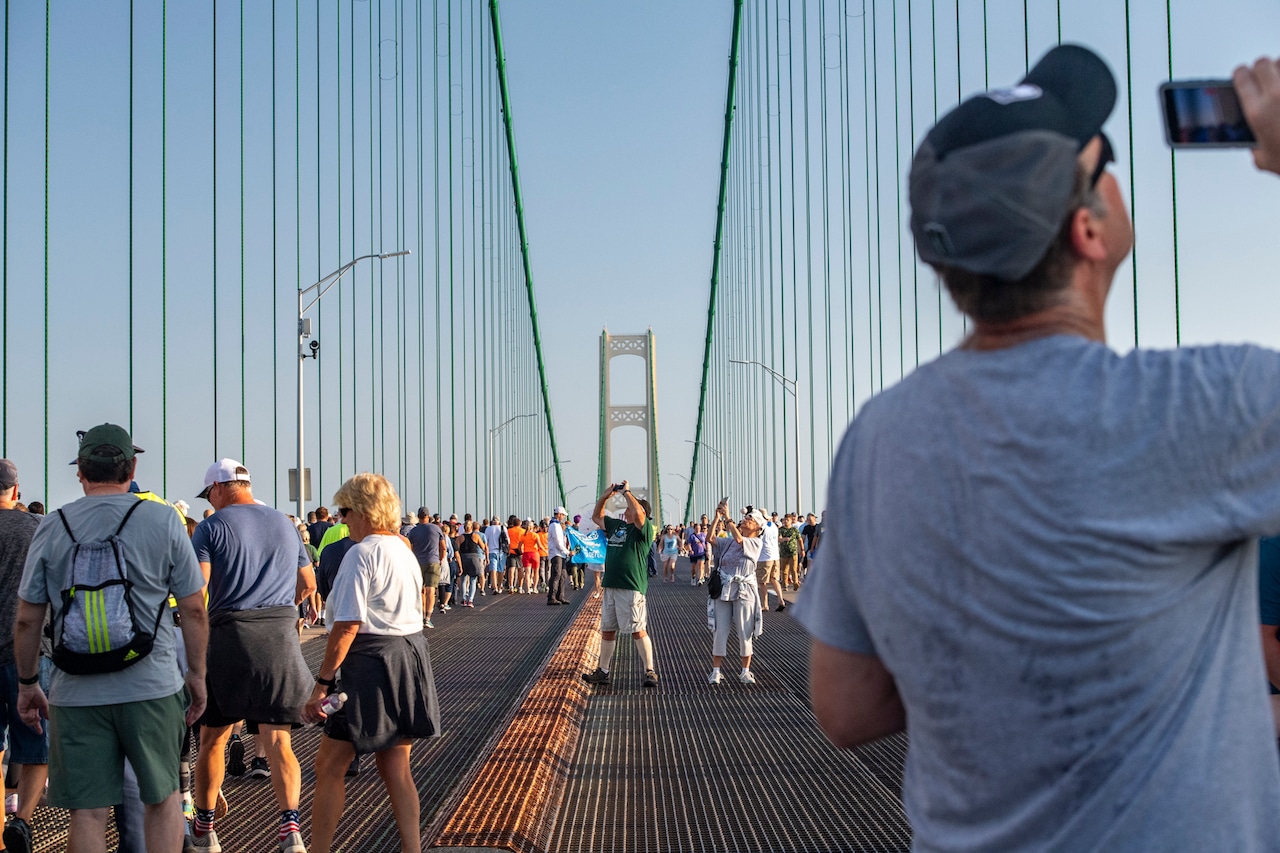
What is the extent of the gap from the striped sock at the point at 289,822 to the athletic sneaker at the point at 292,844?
0.04 ft

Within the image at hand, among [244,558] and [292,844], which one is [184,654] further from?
[292,844]

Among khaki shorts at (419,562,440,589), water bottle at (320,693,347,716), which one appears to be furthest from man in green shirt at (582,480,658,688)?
khaki shorts at (419,562,440,589)

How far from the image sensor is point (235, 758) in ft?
22.4

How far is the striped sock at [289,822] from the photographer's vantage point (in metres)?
4.84

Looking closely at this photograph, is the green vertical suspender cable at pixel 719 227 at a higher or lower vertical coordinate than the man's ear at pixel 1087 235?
higher

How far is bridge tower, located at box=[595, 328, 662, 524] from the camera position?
290 feet

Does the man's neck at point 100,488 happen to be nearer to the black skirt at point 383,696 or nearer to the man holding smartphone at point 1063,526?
the black skirt at point 383,696

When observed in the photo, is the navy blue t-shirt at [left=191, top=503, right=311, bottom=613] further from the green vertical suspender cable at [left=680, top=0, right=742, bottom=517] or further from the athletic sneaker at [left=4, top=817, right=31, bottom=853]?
the green vertical suspender cable at [left=680, top=0, right=742, bottom=517]

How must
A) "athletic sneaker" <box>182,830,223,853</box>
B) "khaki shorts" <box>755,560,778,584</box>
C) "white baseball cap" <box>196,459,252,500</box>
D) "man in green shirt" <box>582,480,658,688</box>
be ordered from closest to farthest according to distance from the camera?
"athletic sneaker" <box>182,830,223,853</box>
"white baseball cap" <box>196,459,252,500</box>
"man in green shirt" <box>582,480,658,688</box>
"khaki shorts" <box>755,560,778,584</box>

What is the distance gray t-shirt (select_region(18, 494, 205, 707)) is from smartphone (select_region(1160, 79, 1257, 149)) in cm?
349

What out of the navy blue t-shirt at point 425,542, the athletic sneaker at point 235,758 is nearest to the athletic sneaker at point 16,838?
the athletic sneaker at point 235,758

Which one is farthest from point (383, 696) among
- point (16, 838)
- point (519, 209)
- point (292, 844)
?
point (519, 209)

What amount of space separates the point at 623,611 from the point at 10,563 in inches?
221

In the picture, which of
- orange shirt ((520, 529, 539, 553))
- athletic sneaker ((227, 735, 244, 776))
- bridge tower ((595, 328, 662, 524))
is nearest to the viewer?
athletic sneaker ((227, 735, 244, 776))
